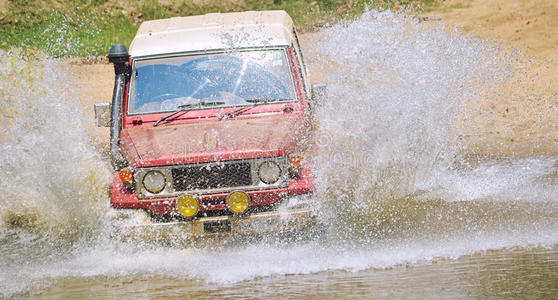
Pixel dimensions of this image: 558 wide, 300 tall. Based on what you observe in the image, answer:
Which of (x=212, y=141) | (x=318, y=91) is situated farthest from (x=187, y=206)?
(x=318, y=91)

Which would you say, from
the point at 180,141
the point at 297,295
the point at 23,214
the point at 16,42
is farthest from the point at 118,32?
the point at 297,295

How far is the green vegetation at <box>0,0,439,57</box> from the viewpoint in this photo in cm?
1670

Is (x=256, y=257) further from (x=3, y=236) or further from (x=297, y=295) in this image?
(x=3, y=236)

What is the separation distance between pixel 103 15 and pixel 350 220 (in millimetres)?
14370

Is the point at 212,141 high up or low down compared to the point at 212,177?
up

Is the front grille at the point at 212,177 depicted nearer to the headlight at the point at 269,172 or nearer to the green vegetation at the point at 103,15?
the headlight at the point at 269,172

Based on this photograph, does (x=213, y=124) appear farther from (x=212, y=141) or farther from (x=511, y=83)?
(x=511, y=83)

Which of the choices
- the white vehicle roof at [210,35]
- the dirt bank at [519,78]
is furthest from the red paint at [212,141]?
the dirt bank at [519,78]

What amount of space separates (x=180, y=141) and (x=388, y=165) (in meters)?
2.17

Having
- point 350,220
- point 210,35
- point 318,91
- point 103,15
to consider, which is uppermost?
point 103,15

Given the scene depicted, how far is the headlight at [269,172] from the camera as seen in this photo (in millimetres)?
4664

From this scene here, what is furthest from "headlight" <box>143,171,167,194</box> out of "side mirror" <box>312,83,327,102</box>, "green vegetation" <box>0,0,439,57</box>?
"green vegetation" <box>0,0,439,57</box>

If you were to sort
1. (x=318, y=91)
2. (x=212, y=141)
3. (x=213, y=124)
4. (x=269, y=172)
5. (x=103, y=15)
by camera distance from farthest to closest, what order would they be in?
(x=103, y=15) < (x=318, y=91) < (x=213, y=124) < (x=212, y=141) < (x=269, y=172)

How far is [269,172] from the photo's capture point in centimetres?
467
